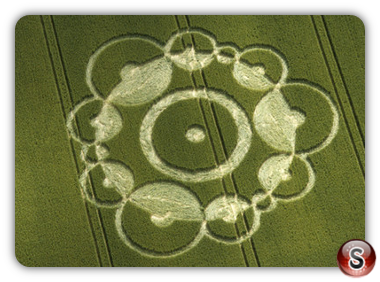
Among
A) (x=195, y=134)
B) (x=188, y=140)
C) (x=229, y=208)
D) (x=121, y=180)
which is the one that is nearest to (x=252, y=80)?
(x=195, y=134)

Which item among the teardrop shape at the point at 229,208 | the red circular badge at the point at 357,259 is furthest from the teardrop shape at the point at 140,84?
the red circular badge at the point at 357,259

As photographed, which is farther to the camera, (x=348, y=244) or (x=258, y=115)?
(x=258, y=115)

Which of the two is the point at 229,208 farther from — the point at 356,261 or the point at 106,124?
the point at 106,124

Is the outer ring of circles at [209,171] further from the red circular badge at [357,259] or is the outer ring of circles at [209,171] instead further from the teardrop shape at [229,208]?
the red circular badge at [357,259]

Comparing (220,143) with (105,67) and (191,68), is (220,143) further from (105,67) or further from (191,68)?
(105,67)

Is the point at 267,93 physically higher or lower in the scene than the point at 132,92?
lower

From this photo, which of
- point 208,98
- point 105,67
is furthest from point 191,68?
point 105,67
